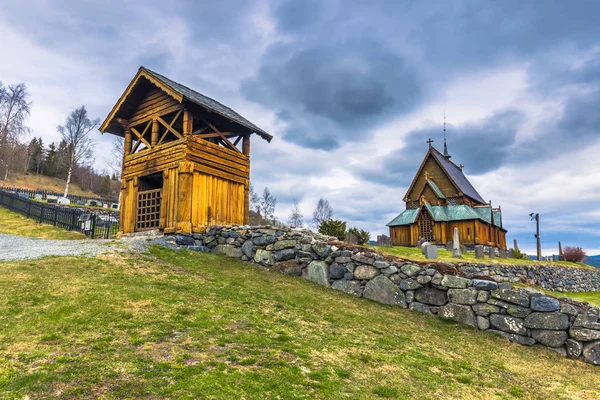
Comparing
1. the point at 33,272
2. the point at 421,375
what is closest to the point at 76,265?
the point at 33,272

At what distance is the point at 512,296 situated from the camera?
359 inches

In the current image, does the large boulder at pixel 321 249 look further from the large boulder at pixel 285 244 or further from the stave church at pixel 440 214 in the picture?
the stave church at pixel 440 214

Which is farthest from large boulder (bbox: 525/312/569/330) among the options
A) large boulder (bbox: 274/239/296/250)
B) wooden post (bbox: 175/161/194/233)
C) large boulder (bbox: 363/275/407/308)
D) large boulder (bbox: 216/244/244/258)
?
wooden post (bbox: 175/161/194/233)

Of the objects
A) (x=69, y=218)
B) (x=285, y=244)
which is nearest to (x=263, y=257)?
(x=285, y=244)

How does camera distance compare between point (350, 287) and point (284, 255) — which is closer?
point (350, 287)

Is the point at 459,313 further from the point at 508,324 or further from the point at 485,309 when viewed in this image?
the point at 508,324

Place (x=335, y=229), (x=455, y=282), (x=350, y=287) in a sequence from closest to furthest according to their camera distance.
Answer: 1. (x=455, y=282)
2. (x=350, y=287)
3. (x=335, y=229)

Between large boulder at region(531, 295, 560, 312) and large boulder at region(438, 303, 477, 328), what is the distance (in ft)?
4.78

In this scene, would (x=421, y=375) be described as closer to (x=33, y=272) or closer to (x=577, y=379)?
(x=577, y=379)

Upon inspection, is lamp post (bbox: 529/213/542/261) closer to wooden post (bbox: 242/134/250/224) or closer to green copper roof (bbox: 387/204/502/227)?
green copper roof (bbox: 387/204/502/227)

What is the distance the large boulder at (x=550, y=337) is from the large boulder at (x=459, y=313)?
1.39 m

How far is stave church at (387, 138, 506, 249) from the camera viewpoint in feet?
113

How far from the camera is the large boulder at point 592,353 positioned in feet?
25.8

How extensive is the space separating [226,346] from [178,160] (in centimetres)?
1094
